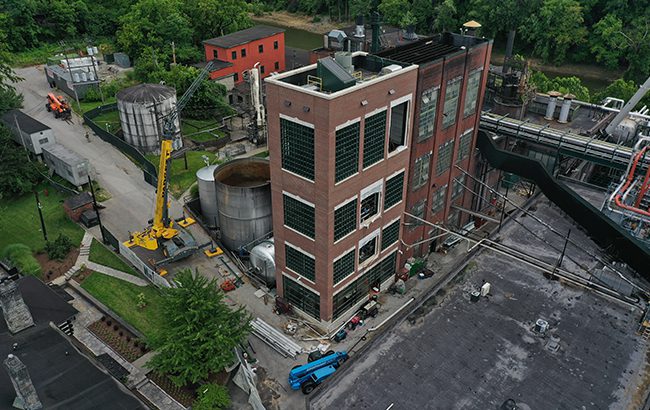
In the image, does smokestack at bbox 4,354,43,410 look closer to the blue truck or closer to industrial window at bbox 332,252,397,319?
the blue truck

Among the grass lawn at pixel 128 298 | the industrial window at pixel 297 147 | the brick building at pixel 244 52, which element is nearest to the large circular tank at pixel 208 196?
the grass lawn at pixel 128 298

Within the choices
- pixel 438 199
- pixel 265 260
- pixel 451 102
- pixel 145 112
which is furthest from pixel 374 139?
pixel 145 112

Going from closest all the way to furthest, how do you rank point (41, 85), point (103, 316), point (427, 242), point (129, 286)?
point (103, 316), point (129, 286), point (427, 242), point (41, 85)

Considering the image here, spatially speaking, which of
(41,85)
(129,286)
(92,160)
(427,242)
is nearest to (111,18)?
(41,85)

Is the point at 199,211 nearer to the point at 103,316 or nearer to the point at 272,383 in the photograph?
the point at 103,316

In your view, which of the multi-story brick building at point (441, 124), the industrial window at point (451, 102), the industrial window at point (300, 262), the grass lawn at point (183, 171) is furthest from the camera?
the grass lawn at point (183, 171)

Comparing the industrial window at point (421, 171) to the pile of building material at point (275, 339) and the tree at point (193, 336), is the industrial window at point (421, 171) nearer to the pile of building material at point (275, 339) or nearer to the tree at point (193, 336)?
the pile of building material at point (275, 339)
